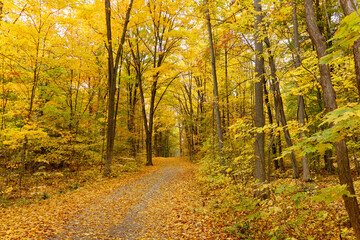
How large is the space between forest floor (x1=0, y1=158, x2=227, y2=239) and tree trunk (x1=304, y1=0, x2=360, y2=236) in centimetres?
290

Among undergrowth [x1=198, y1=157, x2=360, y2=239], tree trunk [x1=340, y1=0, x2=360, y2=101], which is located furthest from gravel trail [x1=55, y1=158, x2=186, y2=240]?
tree trunk [x1=340, y1=0, x2=360, y2=101]

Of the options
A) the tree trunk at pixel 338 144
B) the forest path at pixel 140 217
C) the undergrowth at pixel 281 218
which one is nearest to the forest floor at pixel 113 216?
the forest path at pixel 140 217

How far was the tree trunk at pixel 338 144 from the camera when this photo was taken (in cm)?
315

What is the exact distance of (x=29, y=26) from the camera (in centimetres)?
938

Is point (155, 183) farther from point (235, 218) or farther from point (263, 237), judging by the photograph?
point (263, 237)

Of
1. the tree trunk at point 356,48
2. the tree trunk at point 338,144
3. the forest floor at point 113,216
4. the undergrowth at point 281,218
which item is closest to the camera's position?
the tree trunk at point 356,48

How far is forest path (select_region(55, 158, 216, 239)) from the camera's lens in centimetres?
523

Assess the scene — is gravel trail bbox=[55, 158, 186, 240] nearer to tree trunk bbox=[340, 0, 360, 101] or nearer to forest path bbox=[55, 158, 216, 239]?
forest path bbox=[55, 158, 216, 239]

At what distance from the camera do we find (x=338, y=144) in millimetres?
3396

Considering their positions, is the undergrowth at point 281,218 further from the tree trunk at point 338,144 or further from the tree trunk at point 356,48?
the tree trunk at point 356,48

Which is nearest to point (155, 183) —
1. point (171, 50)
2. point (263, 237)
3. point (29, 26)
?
point (263, 237)

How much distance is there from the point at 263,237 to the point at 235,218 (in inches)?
50.4

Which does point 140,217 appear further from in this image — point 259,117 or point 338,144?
point 338,144

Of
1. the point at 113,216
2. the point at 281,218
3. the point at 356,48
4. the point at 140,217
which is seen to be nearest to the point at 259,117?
the point at 281,218
